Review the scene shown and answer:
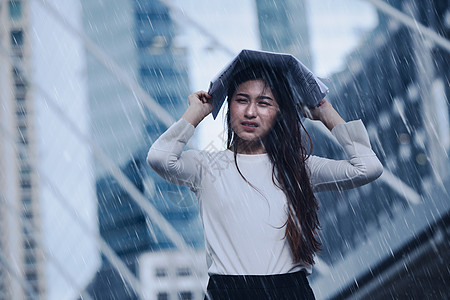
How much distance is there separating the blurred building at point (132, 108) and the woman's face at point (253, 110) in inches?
1895

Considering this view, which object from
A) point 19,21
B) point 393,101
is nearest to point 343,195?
point 393,101

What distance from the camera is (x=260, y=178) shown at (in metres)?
1.75

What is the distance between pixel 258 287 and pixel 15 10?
7820 centimetres

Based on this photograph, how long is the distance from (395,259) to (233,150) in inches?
48.2

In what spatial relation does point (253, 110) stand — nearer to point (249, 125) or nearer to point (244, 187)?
point (249, 125)

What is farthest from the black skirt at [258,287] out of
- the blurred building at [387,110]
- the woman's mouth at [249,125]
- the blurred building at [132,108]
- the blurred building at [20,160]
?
the blurred building at [20,160]

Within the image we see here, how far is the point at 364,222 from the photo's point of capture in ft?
128

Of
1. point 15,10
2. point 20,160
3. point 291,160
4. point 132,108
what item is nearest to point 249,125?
point 291,160

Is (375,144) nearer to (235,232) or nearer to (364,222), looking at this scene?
(364,222)

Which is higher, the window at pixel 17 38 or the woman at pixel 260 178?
the window at pixel 17 38

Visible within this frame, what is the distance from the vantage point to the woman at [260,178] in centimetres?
164

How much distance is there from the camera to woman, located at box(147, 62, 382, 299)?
164 cm

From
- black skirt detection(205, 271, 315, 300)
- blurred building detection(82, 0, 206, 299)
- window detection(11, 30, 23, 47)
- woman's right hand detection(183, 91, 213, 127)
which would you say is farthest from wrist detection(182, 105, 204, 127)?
window detection(11, 30, 23, 47)

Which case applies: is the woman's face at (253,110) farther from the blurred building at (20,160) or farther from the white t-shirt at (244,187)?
the blurred building at (20,160)
